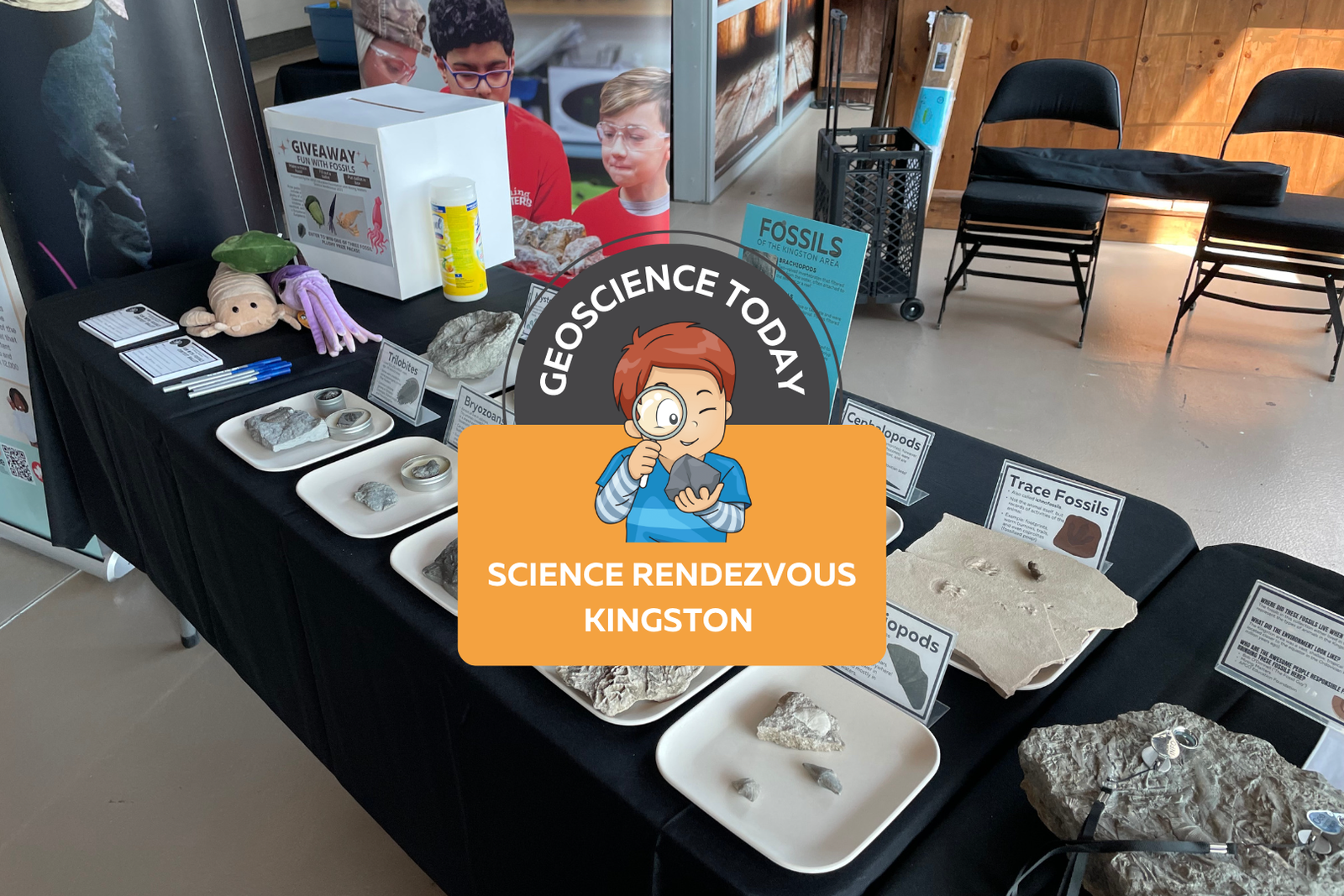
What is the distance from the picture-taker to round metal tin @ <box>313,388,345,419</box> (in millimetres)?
1490

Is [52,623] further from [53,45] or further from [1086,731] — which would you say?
[1086,731]

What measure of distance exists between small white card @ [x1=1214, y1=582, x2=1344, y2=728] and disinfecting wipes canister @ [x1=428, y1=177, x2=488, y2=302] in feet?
4.84

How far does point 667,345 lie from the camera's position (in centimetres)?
63

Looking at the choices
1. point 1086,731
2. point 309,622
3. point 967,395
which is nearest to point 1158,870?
point 1086,731

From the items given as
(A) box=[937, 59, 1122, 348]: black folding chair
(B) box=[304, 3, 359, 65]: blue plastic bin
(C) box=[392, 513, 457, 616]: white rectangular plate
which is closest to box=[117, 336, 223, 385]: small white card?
(C) box=[392, 513, 457, 616]: white rectangular plate

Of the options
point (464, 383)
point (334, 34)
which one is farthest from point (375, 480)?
point (334, 34)

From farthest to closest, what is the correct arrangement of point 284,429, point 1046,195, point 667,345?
point 1046,195 → point 284,429 → point 667,345

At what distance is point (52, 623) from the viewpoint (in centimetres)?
218

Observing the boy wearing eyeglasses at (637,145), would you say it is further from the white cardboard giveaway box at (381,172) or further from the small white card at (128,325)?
the small white card at (128,325)

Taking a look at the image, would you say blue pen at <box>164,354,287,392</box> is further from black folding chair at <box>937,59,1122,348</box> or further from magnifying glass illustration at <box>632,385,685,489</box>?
black folding chair at <box>937,59,1122,348</box>

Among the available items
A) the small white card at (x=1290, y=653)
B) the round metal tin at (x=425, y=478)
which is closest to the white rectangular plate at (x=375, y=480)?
the round metal tin at (x=425, y=478)

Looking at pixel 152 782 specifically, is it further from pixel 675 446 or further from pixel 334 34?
pixel 334 34

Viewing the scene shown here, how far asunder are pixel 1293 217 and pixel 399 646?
3233 mm

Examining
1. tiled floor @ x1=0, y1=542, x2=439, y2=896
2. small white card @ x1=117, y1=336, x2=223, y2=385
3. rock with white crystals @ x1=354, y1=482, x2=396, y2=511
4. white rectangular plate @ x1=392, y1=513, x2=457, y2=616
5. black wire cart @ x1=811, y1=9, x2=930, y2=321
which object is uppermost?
small white card @ x1=117, y1=336, x2=223, y2=385
